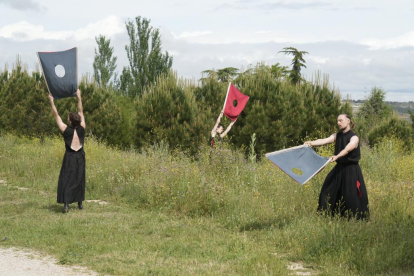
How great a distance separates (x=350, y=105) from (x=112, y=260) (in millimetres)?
17745

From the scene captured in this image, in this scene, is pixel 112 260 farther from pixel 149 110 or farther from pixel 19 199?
pixel 149 110

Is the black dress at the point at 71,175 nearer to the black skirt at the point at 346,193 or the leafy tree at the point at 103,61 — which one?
the black skirt at the point at 346,193

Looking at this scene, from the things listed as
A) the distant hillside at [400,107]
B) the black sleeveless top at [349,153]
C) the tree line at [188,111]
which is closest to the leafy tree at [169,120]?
the tree line at [188,111]

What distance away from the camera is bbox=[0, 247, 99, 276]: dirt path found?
614cm

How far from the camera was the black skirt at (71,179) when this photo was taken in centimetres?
1001

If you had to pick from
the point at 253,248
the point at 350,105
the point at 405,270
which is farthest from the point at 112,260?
the point at 350,105

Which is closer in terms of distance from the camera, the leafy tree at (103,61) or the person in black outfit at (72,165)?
the person in black outfit at (72,165)

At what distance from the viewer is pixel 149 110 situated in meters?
18.9

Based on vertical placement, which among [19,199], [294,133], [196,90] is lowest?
[19,199]

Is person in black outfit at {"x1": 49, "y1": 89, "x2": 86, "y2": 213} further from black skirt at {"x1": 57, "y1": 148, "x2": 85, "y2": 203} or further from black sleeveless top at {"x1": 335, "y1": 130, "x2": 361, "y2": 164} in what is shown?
black sleeveless top at {"x1": 335, "y1": 130, "x2": 361, "y2": 164}

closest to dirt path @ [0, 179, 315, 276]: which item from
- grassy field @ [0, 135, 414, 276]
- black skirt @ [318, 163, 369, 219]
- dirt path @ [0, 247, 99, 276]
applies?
dirt path @ [0, 247, 99, 276]

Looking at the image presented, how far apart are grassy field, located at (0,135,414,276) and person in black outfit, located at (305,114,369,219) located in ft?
1.11

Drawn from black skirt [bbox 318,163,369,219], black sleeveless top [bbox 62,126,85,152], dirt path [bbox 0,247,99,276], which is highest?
black sleeveless top [bbox 62,126,85,152]

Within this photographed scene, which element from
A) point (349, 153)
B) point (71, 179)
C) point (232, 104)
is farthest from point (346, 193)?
point (232, 104)
